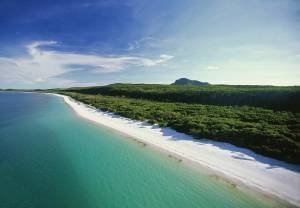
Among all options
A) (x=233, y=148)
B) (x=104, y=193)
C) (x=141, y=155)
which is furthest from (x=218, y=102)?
(x=104, y=193)

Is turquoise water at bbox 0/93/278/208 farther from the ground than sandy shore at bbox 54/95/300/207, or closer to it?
closer to it

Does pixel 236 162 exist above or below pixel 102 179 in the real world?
above

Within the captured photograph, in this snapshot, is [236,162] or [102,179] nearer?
[102,179]

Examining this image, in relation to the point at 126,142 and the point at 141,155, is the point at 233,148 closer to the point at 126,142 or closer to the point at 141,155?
the point at 141,155

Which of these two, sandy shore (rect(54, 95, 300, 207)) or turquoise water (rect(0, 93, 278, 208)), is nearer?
turquoise water (rect(0, 93, 278, 208))
